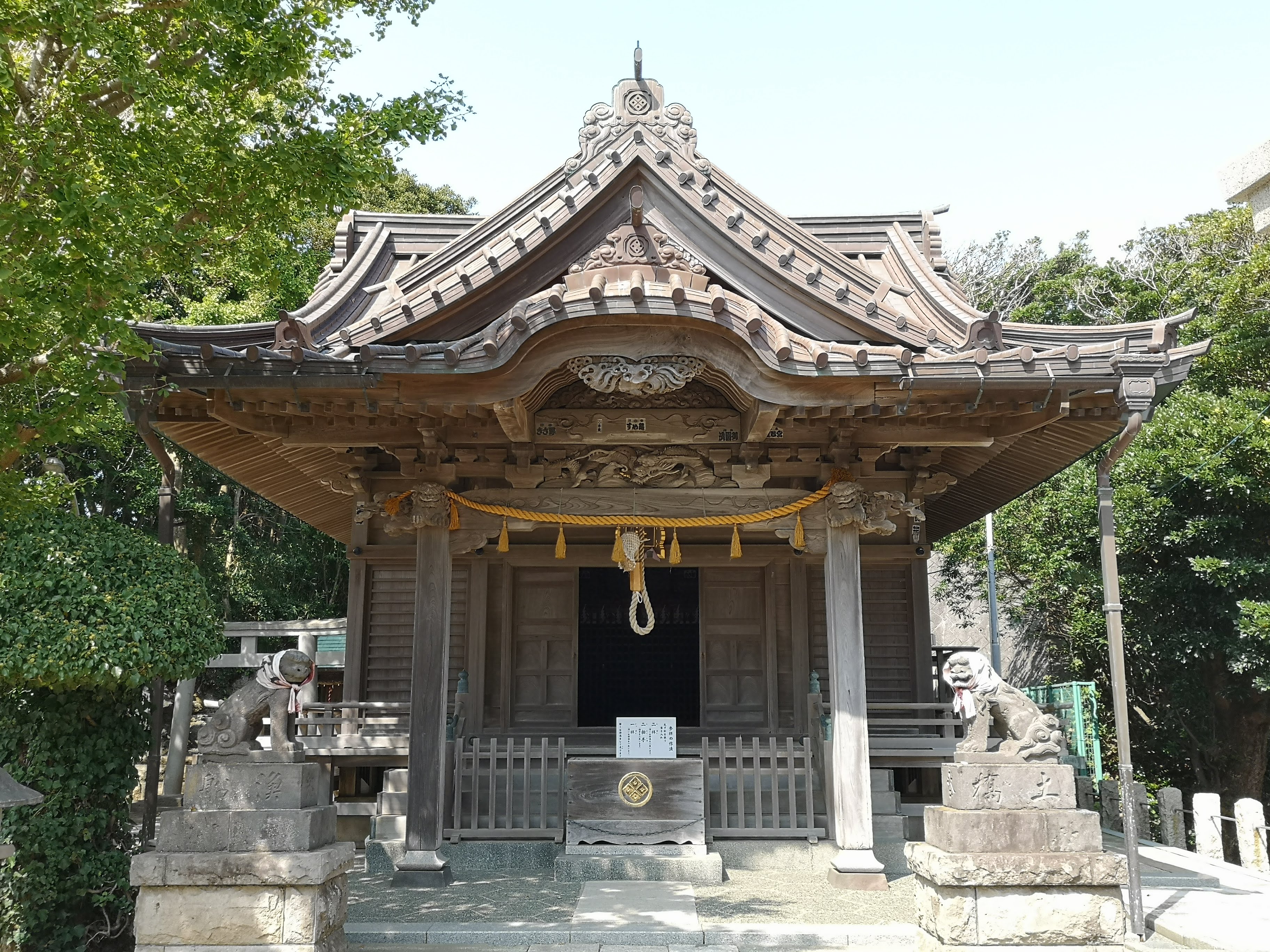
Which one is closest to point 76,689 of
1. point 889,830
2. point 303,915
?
point 303,915

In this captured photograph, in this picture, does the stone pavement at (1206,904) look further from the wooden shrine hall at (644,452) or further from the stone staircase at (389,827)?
the stone staircase at (389,827)

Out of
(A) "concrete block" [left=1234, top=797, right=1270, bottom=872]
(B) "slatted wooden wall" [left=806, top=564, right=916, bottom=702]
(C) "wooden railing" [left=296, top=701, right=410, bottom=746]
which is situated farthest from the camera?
(B) "slatted wooden wall" [left=806, top=564, right=916, bottom=702]

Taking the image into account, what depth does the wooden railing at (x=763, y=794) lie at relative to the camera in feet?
29.5

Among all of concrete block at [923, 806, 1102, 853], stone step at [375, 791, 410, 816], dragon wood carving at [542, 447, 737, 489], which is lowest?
stone step at [375, 791, 410, 816]

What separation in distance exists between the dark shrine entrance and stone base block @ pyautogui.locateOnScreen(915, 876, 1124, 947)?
20.3 feet

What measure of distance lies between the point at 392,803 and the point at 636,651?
360cm

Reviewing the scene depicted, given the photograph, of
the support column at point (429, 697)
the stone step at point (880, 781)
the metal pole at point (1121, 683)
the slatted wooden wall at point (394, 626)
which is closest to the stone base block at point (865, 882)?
the stone step at point (880, 781)

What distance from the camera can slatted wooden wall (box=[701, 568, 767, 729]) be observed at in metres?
11.5

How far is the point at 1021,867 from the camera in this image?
18.5ft

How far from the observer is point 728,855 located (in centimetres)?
905

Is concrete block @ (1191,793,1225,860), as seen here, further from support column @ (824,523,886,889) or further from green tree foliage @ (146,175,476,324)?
green tree foliage @ (146,175,476,324)

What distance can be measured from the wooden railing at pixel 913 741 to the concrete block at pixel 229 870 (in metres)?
5.75

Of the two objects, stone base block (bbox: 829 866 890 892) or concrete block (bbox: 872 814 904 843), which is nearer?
stone base block (bbox: 829 866 890 892)

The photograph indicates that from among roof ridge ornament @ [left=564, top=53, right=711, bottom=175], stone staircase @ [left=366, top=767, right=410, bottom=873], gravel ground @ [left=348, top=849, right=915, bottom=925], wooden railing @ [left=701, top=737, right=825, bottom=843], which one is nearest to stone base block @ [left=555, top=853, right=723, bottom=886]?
gravel ground @ [left=348, top=849, right=915, bottom=925]
